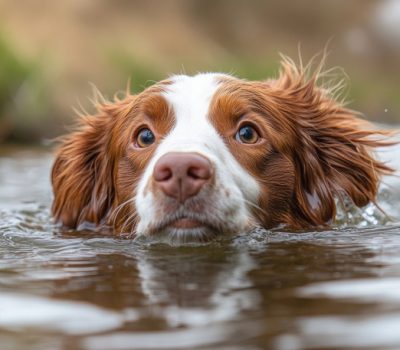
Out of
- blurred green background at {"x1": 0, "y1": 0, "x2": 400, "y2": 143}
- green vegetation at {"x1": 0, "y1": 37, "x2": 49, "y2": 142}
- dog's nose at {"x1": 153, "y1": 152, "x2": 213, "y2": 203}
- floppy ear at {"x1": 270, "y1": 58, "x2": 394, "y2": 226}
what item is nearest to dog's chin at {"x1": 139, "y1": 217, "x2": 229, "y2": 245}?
dog's nose at {"x1": 153, "y1": 152, "x2": 213, "y2": 203}

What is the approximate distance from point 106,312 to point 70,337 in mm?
297

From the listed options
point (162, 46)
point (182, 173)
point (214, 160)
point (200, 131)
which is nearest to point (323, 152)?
point (200, 131)

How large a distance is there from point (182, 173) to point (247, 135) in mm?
943

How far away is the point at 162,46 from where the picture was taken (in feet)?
65.1

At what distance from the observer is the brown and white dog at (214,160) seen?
473 cm

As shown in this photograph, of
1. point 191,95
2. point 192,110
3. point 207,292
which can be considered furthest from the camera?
point 191,95

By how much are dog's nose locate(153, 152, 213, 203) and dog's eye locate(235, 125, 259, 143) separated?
0.74m

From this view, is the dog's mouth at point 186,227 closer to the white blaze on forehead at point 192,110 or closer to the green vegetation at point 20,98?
the white blaze on forehead at point 192,110

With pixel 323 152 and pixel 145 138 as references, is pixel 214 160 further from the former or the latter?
pixel 323 152

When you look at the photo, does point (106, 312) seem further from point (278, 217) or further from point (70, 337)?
point (278, 217)

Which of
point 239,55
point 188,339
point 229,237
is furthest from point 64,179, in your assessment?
point 239,55

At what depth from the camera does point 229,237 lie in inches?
193

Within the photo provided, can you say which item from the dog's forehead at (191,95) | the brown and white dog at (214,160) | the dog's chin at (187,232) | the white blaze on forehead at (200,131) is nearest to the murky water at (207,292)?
the dog's chin at (187,232)

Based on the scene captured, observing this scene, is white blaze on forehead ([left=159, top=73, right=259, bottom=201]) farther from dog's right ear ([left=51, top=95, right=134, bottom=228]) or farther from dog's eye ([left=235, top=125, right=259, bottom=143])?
dog's right ear ([left=51, top=95, right=134, bottom=228])
